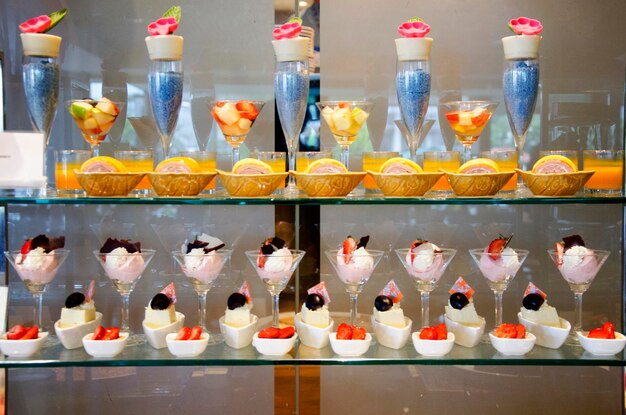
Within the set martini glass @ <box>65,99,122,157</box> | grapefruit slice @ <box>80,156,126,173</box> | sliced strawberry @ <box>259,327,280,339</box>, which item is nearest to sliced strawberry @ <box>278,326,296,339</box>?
sliced strawberry @ <box>259,327,280,339</box>

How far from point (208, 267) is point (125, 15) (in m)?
1.13

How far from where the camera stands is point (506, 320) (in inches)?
121

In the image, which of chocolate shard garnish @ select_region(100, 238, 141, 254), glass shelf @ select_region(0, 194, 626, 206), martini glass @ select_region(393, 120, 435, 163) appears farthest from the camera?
martini glass @ select_region(393, 120, 435, 163)

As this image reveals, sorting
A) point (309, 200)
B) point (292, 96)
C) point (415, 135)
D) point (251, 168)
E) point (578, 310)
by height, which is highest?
point (292, 96)

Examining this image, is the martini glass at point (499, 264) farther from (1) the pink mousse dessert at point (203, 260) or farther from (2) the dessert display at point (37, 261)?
(2) the dessert display at point (37, 261)

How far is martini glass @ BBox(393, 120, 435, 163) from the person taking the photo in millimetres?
2686

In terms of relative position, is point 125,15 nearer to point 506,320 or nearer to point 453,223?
point 453,223

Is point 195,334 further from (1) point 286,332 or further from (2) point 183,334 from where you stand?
(1) point 286,332

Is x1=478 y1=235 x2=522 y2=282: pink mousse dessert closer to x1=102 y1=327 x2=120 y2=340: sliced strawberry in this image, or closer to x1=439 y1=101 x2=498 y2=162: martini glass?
x1=439 y1=101 x2=498 y2=162: martini glass

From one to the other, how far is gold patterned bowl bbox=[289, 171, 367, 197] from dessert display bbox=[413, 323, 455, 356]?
53 centimetres

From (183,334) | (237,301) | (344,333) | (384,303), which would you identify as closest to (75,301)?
(183,334)

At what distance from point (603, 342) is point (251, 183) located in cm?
126

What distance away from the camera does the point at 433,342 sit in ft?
8.24

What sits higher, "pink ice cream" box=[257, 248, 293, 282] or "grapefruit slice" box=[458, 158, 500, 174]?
"grapefruit slice" box=[458, 158, 500, 174]
